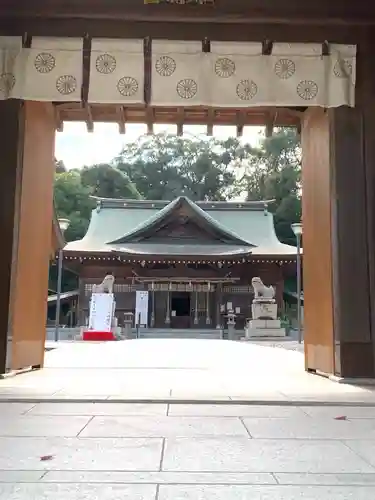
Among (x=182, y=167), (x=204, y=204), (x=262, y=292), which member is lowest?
(x=262, y=292)

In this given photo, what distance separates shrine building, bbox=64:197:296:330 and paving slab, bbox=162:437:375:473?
52.5 ft

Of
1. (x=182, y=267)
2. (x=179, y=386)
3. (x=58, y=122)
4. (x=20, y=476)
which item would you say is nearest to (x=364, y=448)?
(x=20, y=476)

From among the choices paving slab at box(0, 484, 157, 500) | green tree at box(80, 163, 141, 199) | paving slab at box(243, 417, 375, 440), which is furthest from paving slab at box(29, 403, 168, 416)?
green tree at box(80, 163, 141, 199)

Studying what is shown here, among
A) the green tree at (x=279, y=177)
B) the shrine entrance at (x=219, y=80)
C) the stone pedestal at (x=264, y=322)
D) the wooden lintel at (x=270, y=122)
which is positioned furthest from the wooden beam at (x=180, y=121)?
the green tree at (x=279, y=177)

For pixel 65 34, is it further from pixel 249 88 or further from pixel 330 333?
pixel 330 333

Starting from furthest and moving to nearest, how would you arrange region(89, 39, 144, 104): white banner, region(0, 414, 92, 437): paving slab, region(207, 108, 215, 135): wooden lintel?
1. region(207, 108, 215, 135): wooden lintel
2. region(89, 39, 144, 104): white banner
3. region(0, 414, 92, 437): paving slab

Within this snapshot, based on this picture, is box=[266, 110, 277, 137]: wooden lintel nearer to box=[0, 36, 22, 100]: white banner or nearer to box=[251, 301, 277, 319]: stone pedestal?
box=[0, 36, 22, 100]: white banner

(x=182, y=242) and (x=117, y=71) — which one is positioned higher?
(x=182, y=242)

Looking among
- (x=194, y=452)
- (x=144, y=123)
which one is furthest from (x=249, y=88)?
(x=194, y=452)

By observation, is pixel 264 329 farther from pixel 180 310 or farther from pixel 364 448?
pixel 364 448

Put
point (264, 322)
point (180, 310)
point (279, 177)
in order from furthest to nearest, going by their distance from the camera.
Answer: point (279, 177), point (180, 310), point (264, 322)

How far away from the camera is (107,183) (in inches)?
1356

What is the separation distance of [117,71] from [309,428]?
3.06 m

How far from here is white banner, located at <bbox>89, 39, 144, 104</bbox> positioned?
13.1ft
